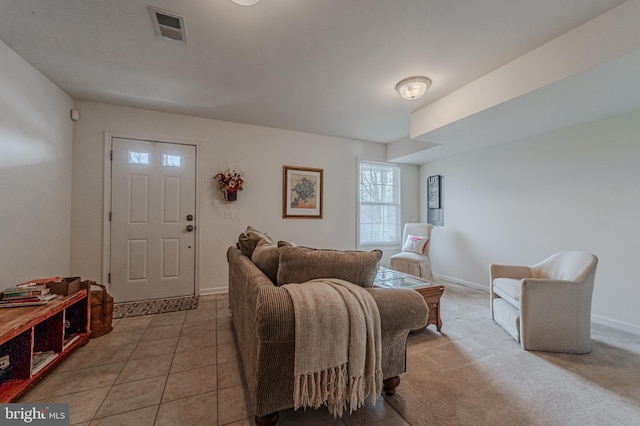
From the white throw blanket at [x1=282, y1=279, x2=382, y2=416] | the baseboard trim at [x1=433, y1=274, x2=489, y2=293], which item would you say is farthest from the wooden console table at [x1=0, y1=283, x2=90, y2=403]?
the baseboard trim at [x1=433, y1=274, x2=489, y2=293]

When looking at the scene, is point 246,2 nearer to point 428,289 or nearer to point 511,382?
point 428,289

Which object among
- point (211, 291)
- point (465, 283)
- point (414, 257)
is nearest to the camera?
point (211, 291)

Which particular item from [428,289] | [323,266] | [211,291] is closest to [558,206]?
→ [428,289]

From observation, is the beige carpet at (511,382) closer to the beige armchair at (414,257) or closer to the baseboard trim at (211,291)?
the beige armchair at (414,257)

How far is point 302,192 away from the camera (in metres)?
4.10

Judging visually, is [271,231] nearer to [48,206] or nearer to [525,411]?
[48,206]

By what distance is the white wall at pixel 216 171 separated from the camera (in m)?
3.03

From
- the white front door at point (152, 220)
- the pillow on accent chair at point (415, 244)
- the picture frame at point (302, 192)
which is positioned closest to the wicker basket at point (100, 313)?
the white front door at point (152, 220)

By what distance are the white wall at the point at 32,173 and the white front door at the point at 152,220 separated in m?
0.45

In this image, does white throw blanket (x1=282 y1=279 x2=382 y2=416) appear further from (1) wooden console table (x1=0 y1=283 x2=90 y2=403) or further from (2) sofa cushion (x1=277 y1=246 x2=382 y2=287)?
(1) wooden console table (x1=0 y1=283 x2=90 y2=403)

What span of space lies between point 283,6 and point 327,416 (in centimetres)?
245

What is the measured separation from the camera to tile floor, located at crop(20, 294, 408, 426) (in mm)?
1360

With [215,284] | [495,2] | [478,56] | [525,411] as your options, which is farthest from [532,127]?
[215,284]

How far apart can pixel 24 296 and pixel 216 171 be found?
2204mm
